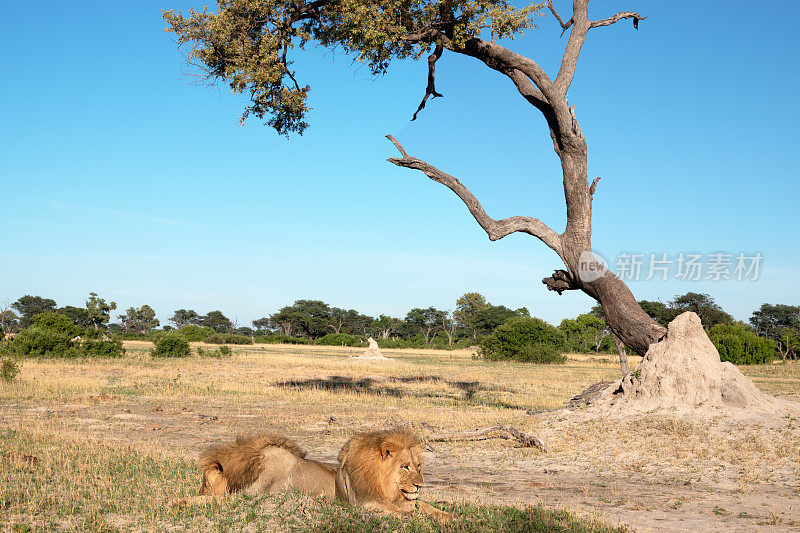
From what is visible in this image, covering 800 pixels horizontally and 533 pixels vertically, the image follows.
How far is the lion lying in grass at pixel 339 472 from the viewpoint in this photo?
5496mm

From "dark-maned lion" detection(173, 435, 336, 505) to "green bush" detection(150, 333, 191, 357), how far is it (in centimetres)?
3423

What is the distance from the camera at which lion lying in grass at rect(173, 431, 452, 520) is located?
5496mm

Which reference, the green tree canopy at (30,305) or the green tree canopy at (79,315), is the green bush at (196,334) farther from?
the green tree canopy at (30,305)

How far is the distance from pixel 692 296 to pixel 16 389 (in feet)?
264

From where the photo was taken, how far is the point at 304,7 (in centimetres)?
2003

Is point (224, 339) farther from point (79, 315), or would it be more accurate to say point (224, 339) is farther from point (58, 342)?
point (58, 342)

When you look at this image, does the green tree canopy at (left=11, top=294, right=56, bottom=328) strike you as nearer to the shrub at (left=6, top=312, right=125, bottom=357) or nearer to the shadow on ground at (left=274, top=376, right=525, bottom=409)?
the shrub at (left=6, top=312, right=125, bottom=357)

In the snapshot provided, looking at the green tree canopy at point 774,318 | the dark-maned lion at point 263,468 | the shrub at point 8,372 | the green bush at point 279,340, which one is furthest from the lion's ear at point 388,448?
the green tree canopy at point 774,318

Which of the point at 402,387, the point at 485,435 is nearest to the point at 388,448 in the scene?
the point at 485,435

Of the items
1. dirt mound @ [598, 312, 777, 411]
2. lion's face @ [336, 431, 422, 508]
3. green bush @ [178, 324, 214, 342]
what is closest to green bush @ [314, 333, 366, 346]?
green bush @ [178, 324, 214, 342]

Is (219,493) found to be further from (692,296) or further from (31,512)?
(692,296)

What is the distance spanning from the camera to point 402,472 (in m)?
5.50

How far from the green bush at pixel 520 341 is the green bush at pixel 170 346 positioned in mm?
27307

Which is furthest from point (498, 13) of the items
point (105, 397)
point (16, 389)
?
point (16, 389)
